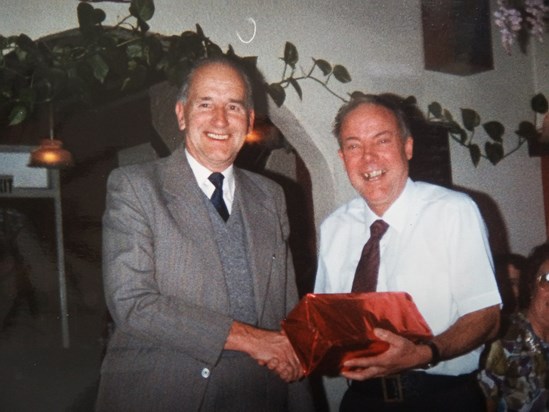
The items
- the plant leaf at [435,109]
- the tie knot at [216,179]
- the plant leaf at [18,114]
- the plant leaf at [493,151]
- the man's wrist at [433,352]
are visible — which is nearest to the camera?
the man's wrist at [433,352]

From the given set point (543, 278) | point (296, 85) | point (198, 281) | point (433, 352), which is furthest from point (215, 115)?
point (543, 278)

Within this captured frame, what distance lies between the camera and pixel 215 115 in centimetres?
118

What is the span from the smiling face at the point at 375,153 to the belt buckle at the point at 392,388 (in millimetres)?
401

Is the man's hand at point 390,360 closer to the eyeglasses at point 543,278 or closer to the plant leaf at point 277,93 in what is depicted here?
the eyeglasses at point 543,278

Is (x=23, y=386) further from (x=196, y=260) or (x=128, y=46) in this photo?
(x=128, y=46)

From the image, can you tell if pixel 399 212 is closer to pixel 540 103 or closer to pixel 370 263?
pixel 370 263

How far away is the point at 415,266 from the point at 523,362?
0.53m

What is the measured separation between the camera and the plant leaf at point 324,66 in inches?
78.2

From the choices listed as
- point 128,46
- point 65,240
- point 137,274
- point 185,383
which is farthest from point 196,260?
point 128,46

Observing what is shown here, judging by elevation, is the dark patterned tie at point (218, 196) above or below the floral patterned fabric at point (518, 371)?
above

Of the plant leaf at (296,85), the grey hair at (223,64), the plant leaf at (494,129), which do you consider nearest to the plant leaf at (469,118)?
the plant leaf at (494,129)

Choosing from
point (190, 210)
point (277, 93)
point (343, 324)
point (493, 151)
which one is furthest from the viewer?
point (493, 151)

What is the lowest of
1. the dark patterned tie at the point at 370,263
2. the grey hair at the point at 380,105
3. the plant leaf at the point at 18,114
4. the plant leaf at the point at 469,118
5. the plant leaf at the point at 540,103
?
the dark patterned tie at the point at 370,263

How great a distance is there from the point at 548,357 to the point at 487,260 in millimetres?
504
